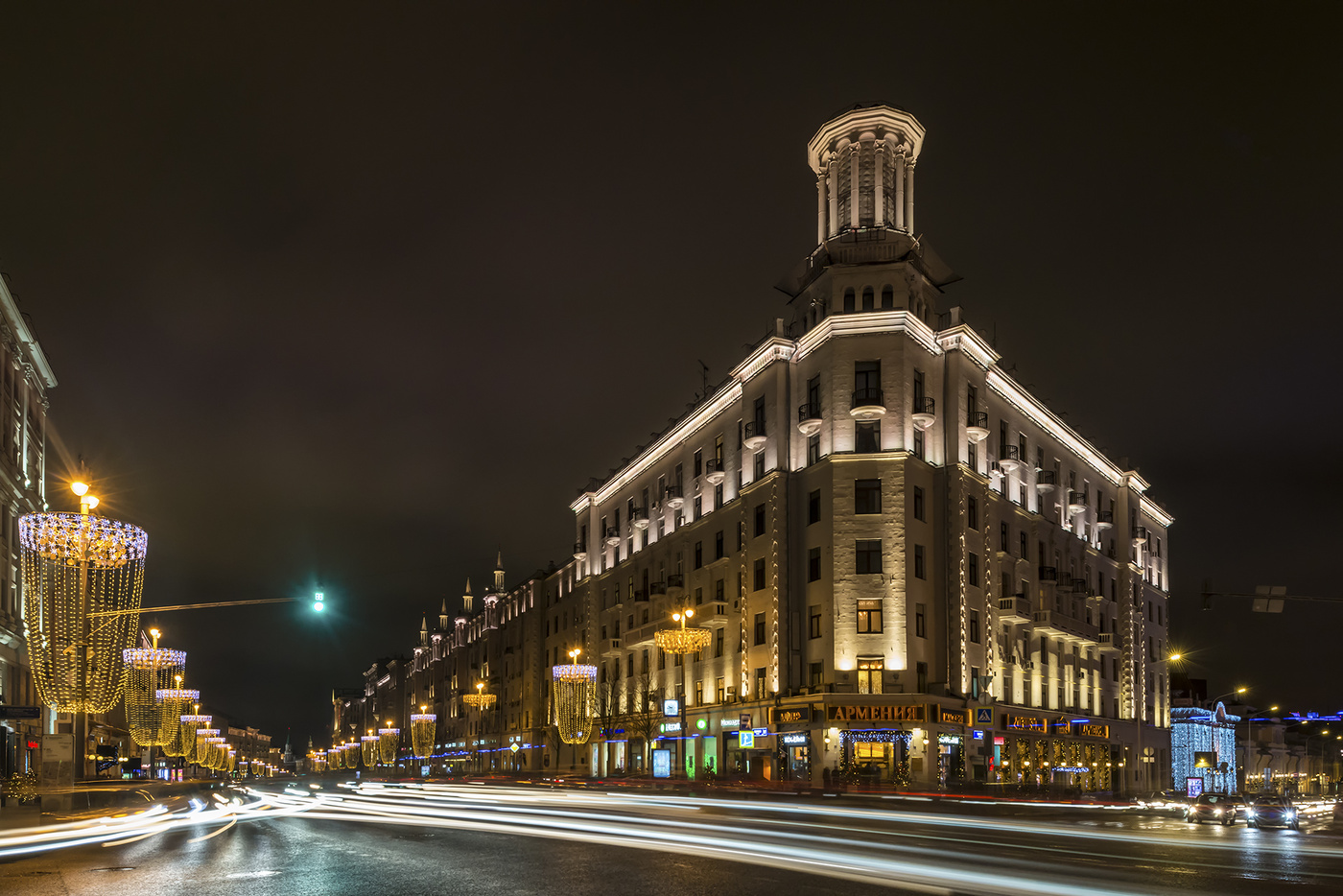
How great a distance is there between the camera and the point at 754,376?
57.0m

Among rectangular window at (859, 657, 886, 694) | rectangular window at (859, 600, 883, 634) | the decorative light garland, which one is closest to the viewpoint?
the decorative light garland

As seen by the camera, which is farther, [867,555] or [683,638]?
[867,555]

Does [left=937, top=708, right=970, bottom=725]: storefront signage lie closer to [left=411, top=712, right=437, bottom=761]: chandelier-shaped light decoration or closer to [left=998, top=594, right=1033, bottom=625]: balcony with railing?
[left=998, top=594, right=1033, bottom=625]: balcony with railing

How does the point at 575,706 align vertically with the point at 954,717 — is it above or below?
below

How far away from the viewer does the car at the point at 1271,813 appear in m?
30.2

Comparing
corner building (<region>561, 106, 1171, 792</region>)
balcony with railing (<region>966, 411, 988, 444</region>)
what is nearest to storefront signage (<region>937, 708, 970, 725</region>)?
corner building (<region>561, 106, 1171, 792</region>)

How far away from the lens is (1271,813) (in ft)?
101

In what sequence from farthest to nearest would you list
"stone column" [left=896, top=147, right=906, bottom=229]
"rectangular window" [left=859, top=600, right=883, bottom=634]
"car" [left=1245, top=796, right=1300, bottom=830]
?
1. "stone column" [left=896, top=147, right=906, bottom=229]
2. "rectangular window" [left=859, top=600, right=883, bottom=634]
3. "car" [left=1245, top=796, right=1300, bottom=830]

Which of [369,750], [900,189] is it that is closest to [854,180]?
[900,189]

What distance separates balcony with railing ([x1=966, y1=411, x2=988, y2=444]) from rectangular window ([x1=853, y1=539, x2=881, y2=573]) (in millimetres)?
8328

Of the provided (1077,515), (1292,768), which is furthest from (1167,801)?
(1292,768)

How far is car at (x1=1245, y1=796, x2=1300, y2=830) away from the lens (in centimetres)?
3019

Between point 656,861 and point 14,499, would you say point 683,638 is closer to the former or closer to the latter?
point 656,861

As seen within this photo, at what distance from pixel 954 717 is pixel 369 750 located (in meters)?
145
